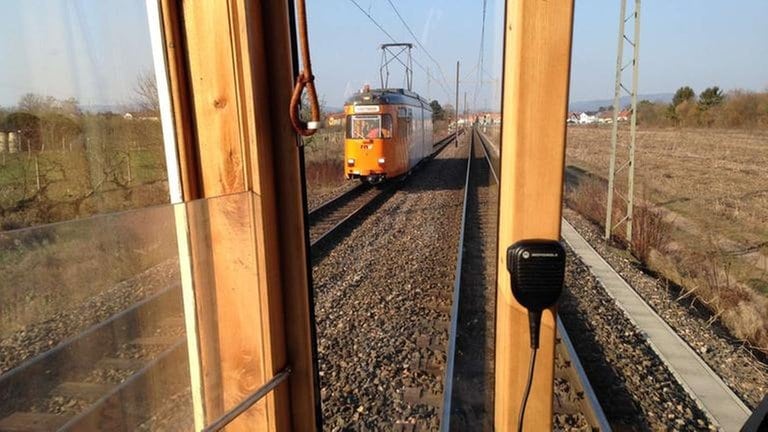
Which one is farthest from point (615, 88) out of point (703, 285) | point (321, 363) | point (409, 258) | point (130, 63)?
point (130, 63)

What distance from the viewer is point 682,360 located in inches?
192

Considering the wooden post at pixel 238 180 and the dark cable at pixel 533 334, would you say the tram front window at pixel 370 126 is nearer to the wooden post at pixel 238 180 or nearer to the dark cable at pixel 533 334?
the wooden post at pixel 238 180

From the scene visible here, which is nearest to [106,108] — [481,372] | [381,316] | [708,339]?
[481,372]

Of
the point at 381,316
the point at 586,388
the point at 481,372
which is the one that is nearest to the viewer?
the point at 586,388

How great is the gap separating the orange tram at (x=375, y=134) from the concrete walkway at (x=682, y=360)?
10.5m

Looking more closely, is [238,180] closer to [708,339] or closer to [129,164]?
[129,164]

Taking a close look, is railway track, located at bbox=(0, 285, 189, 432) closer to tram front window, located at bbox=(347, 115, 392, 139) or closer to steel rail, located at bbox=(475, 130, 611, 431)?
steel rail, located at bbox=(475, 130, 611, 431)

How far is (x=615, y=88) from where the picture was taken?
9.12 m

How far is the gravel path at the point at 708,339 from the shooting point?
181 inches

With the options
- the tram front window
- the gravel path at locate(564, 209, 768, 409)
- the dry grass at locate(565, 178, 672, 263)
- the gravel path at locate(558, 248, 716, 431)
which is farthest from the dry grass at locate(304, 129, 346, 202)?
the gravel path at locate(558, 248, 716, 431)

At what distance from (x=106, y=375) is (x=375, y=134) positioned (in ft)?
53.8

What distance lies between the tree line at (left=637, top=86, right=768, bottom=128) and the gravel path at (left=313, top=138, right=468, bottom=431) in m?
44.7

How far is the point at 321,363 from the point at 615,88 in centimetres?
732

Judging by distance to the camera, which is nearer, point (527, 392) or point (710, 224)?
point (527, 392)
